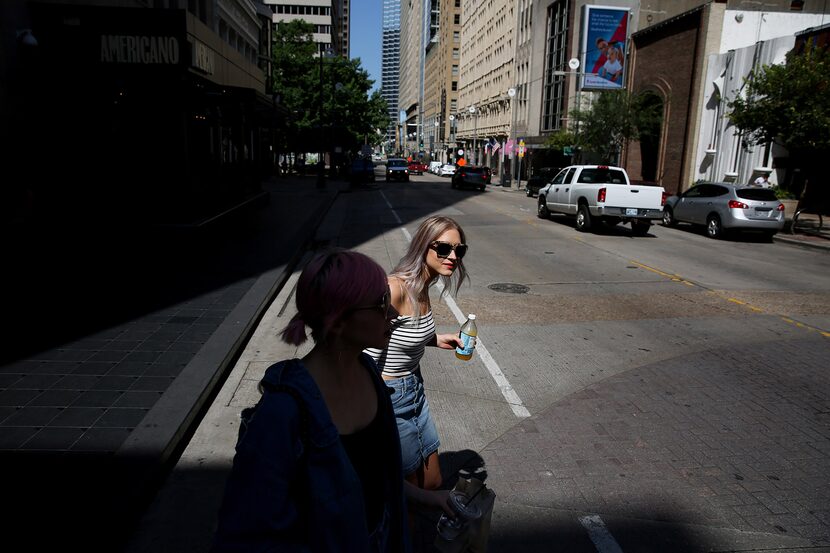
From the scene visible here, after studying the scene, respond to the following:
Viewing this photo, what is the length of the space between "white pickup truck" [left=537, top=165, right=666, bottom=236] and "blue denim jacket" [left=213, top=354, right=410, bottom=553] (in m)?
18.0

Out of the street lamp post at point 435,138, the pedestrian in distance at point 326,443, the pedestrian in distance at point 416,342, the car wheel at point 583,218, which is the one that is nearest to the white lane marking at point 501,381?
the pedestrian in distance at point 416,342

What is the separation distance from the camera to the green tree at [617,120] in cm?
3569

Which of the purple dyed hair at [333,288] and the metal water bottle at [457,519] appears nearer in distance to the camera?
the purple dyed hair at [333,288]

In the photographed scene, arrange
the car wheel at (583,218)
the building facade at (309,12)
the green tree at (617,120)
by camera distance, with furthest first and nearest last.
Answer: the building facade at (309,12)
the green tree at (617,120)
the car wheel at (583,218)

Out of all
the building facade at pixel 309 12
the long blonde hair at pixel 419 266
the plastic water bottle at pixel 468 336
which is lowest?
the plastic water bottle at pixel 468 336

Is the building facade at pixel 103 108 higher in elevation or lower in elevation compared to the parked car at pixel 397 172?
higher

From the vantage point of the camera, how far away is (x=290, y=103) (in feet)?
179

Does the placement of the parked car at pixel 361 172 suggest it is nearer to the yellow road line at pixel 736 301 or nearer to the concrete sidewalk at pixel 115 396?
the yellow road line at pixel 736 301

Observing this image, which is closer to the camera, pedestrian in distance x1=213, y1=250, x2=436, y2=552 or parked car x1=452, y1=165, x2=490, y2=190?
pedestrian in distance x1=213, y1=250, x2=436, y2=552

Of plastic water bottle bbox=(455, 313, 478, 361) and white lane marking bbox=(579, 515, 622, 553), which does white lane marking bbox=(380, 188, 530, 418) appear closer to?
white lane marking bbox=(579, 515, 622, 553)

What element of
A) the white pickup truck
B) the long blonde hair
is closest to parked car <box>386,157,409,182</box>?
the white pickup truck

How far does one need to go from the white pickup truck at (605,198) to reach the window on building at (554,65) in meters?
34.5

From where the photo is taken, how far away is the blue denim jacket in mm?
1569

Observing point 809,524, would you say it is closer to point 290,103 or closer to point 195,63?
point 195,63
